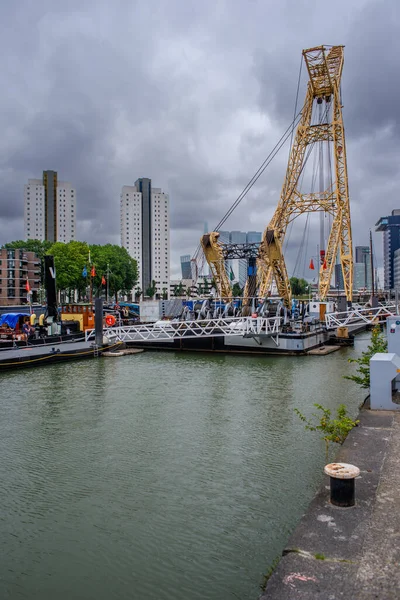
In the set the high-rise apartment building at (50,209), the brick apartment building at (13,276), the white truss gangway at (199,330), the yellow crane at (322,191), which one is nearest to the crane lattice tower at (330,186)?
the yellow crane at (322,191)

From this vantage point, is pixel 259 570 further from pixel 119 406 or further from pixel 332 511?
pixel 119 406

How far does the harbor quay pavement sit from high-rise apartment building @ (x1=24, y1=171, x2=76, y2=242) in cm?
13506

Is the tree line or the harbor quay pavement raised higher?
the tree line

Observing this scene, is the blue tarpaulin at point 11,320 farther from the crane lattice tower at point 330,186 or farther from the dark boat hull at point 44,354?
the crane lattice tower at point 330,186

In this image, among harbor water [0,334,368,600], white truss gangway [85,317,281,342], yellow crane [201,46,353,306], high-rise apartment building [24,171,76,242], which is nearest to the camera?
harbor water [0,334,368,600]

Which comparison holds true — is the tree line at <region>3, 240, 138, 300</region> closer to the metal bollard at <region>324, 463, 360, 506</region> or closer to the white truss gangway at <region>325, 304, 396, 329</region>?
the white truss gangway at <region>325, 304, 396, 329</region>

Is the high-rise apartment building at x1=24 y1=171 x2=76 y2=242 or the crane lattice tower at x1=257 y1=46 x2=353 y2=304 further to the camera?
the high-rise apartment building at x1=24 y1=171 x2=76 y2=242

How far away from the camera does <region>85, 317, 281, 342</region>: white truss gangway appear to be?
28.8m

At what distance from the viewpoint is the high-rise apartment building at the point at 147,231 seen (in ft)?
483

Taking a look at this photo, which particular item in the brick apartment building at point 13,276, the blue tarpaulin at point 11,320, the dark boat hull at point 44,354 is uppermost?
the brick apartment building at point 13,276

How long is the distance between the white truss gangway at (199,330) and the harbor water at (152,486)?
9645 mm

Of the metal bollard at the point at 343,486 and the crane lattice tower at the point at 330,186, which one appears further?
the crane lattice tower at the point at 330,186

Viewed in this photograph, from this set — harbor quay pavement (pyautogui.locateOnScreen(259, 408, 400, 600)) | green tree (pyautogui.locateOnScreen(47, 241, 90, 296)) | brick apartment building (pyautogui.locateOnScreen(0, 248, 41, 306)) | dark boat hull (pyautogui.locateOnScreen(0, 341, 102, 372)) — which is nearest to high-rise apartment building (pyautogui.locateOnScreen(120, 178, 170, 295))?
brick apartment building (pyautogui.locateOnScreen(0, 248, 41, 306))

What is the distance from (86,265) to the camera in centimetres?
6022
